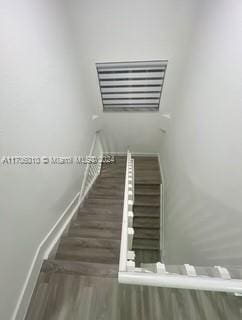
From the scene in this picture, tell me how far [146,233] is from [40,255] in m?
2.36

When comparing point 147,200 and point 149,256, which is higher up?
point 147,200

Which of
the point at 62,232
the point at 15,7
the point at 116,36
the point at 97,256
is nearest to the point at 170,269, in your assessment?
the point at 97,256

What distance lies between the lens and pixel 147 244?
10.6ft

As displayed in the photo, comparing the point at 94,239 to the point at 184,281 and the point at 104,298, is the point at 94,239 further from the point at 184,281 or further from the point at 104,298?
the point at 184,281

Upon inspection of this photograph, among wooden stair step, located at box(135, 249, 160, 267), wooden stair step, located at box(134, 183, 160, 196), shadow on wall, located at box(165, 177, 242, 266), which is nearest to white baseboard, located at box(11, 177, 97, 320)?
shadow on wall, located at box(165, 177, 242, 266)

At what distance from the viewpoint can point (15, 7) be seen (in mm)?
996

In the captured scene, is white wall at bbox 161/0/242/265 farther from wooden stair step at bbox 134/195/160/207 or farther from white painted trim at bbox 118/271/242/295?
wooden stair step at bbox 134/195/160/207

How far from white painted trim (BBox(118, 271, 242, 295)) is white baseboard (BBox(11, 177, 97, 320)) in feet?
2.89

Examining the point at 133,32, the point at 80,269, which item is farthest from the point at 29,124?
the point at 133,32

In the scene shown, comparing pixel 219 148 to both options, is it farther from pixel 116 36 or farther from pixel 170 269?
pixel 116 36

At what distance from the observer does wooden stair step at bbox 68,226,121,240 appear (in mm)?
1832

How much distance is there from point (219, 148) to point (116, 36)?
5.93 ft

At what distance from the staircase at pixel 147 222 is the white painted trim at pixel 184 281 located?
2.62 metres

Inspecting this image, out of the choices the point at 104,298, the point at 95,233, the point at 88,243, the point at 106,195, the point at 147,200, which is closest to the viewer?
the point at 104,298
